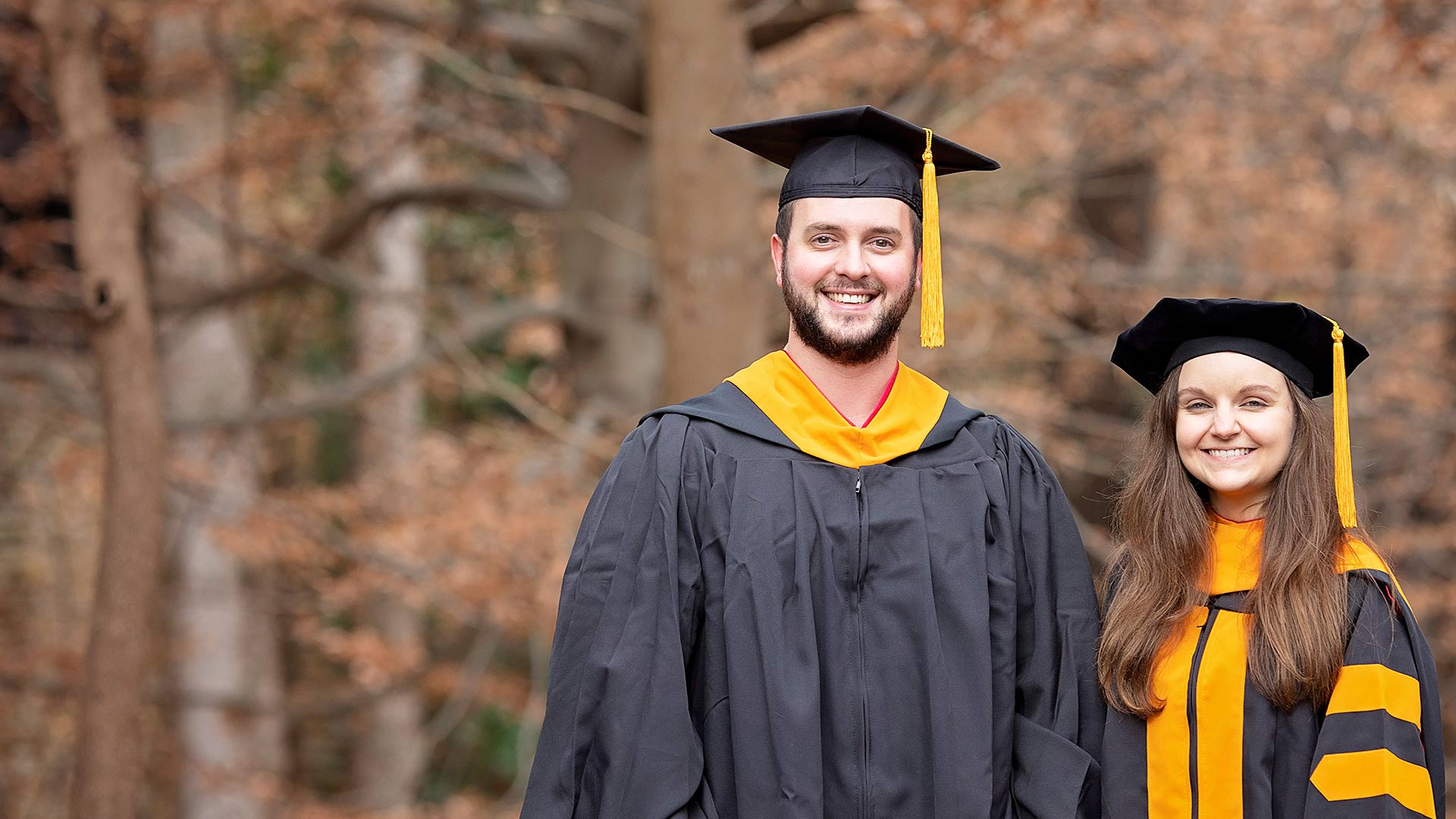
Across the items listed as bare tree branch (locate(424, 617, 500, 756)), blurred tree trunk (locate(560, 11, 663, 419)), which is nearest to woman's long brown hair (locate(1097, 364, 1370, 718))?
blurred tree trunk (locate(560, 11, 663, 419))

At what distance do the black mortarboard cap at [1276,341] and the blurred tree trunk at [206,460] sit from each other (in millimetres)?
6177

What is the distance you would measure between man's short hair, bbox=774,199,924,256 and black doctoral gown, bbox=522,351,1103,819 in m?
0.33

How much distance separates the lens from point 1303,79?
25.2ft

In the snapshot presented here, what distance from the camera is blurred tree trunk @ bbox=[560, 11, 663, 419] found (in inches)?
285

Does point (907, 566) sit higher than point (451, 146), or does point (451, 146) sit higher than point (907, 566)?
point (451, 146)

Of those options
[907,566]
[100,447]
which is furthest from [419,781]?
[907,566]

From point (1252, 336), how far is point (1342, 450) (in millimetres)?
277

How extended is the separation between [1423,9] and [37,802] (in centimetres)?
864

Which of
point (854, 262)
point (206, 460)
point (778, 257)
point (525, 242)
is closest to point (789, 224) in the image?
point (778, 257)

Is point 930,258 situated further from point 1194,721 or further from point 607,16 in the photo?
point 607,16

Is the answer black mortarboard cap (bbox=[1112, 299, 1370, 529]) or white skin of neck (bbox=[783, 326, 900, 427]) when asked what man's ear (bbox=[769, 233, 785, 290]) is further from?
black mortarboard cap (bbox=[1112, 299, 1370, 529])

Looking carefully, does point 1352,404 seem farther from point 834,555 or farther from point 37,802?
point 37,802

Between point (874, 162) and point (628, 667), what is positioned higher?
point (874, 162)

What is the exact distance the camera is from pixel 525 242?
1084 cm
